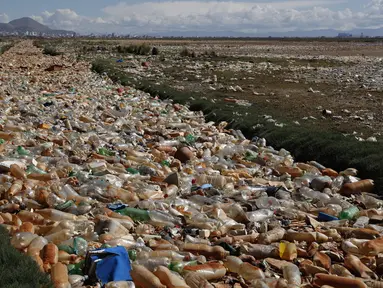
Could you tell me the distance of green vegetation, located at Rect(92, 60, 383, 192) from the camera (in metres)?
8.27

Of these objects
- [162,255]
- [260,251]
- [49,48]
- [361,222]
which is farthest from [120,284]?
[49,48]

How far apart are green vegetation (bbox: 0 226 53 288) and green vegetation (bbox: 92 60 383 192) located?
18.3 feet

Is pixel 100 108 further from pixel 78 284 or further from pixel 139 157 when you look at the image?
pixel 78 284

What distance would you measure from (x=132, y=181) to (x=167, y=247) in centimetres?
230

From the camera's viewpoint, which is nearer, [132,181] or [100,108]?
[132,181]

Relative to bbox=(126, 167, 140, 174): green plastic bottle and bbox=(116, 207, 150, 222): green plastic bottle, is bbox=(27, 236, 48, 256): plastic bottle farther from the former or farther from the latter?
bbox=(126, 167, 140, 174): green plastic bottle

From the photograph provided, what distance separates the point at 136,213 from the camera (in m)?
5.45

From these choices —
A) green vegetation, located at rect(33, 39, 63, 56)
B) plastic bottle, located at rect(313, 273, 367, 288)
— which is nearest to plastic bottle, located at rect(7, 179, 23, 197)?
plastic bottle, located at rect(313, 273, 367, 288)

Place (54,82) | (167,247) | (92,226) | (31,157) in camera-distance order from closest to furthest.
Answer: (167,247), (92,226), (31,157), (54,82)

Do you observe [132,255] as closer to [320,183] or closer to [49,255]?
[49,255]

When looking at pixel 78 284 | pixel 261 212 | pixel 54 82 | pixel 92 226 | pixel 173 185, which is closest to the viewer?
pixel 78 284

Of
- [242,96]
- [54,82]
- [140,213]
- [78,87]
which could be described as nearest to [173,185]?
[140,213]

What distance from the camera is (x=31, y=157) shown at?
7637 millimetres

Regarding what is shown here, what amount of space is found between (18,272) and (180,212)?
230 centimetres
